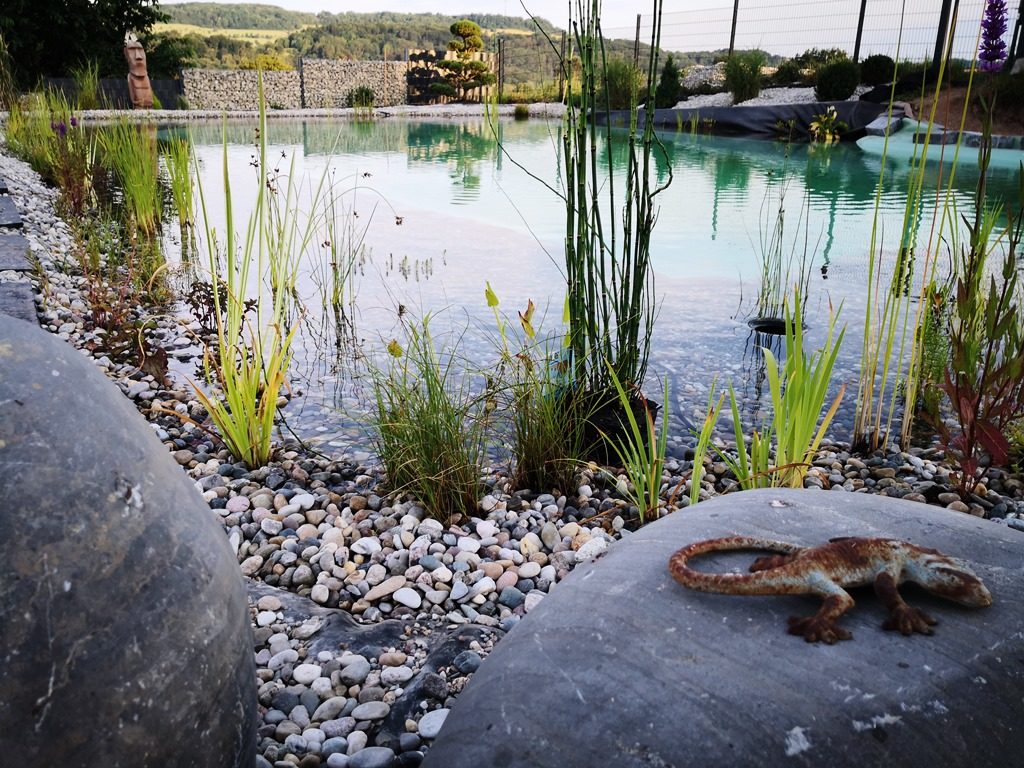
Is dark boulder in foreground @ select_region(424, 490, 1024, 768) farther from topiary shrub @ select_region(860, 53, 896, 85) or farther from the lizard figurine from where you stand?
topiary shrub @ select_region(860, 53, 896, 85)

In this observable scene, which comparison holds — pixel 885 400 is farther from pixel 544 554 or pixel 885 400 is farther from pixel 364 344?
pixel 364 344

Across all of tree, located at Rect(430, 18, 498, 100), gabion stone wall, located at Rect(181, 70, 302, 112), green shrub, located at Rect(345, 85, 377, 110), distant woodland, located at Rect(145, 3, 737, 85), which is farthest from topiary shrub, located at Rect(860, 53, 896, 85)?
tree, located at Rect(430, 18, 498, 100)

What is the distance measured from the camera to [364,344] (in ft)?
10.7

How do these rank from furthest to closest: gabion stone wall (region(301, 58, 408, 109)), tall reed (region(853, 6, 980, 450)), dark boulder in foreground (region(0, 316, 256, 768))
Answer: gabion stone wall (region(301, 58, 408, 109))
tall reed (region(853, 6, 980, 450))
dark boulder in foreground (region(0, 316, 256, 768))

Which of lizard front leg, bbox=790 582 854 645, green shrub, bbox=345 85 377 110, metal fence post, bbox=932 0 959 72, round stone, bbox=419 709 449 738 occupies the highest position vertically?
metal fence post, bbox=932 0 959 72

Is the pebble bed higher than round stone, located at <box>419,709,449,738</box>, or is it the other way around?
round stone, located at <box>419,709,449,738</box>

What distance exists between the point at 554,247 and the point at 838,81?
384 inches

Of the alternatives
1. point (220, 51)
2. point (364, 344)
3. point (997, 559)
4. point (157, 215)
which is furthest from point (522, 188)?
point (220, 51)

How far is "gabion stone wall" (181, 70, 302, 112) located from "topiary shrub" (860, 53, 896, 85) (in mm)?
12421

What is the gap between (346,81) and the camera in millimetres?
23375

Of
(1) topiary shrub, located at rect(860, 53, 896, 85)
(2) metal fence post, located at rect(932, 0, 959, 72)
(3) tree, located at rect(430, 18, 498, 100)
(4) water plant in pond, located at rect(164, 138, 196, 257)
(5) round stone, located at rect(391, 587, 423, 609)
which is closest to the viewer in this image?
(5) round stone, located at rect(391, 587, 423, 609)

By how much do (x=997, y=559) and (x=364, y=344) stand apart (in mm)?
2627

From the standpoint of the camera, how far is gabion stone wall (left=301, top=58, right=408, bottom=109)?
22297 millimetres

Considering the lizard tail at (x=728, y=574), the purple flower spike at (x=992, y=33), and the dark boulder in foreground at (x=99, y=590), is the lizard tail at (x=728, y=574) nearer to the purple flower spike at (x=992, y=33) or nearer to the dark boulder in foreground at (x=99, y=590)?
the dark boulder in foreground at (x=99, y=590)
